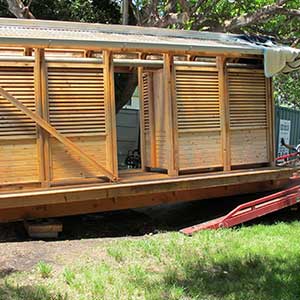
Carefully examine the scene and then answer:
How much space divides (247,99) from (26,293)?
6.07 m

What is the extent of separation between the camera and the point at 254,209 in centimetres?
804

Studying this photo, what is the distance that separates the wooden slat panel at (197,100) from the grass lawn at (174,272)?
7.81ft

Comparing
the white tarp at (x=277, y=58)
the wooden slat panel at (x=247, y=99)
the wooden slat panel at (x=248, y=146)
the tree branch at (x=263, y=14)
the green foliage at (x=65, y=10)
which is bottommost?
the wooden slat panel at (x=248, y=146)

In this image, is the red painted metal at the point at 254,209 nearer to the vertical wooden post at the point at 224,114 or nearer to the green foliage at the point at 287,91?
the vertical wooden post at the point at 224,114

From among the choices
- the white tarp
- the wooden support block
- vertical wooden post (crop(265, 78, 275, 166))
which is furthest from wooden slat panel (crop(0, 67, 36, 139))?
vertical wooden post (crop(265, 78, 275, 166))

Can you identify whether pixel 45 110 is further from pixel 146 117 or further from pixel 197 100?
pixel 197 100

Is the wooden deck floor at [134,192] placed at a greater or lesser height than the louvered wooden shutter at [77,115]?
lesser

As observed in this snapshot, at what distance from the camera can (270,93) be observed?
366 inches

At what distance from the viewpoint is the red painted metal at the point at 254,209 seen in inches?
295

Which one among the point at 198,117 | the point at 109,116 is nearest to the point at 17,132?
the point at 109,116

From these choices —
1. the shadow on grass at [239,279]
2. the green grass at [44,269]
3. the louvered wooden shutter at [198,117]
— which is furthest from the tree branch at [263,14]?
the green grass at [44,269]

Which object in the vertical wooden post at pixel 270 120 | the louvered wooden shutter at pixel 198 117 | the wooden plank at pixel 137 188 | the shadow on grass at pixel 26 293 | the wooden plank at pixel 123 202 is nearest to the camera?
the shadow on grass at pixel 26 293

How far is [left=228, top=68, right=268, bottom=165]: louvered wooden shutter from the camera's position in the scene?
888 cm

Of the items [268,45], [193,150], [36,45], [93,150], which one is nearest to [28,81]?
[36,45]
